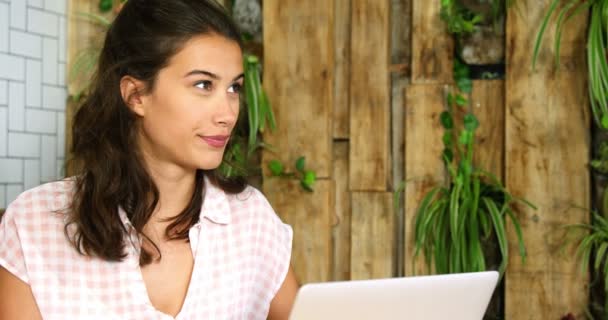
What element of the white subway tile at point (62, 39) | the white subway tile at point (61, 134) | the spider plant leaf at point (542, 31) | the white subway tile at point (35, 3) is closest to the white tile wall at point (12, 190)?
the white subway tile at point (61, 134)

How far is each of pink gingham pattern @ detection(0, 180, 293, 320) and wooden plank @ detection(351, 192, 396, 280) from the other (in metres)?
0.97

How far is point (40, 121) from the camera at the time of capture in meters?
3.01

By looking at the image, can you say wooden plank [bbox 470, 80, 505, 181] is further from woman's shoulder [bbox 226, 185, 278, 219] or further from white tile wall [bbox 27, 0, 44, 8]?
white tile wall [bbox 27, 0, 44, 8]

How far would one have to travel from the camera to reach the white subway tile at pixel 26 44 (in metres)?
2.87

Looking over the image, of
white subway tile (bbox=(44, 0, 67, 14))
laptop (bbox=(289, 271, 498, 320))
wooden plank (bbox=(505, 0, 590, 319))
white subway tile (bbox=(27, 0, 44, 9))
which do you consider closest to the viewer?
laptop (bbox=(289, 271, 498, 320))

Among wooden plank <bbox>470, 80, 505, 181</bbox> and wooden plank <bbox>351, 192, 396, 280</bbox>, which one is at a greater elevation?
wooden plank <bbox>470, 80, 505, 181</bbox>

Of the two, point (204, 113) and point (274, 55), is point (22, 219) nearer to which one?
point (204, 113)

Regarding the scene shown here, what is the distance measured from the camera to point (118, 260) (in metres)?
1.74

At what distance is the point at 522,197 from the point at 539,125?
0.24 metres

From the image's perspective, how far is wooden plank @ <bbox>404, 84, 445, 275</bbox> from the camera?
2811 millimetres

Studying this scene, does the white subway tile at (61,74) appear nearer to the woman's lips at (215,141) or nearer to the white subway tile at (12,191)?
the white subway tile at (12,191)

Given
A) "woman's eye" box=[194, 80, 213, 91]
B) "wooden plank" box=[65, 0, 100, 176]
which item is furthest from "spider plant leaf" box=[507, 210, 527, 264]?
"wooden plank" box=[65, 0, 100, 176]

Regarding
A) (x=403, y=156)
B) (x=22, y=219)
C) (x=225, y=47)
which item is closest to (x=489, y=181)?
(x=403, y=156)

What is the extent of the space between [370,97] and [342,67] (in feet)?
0.56
